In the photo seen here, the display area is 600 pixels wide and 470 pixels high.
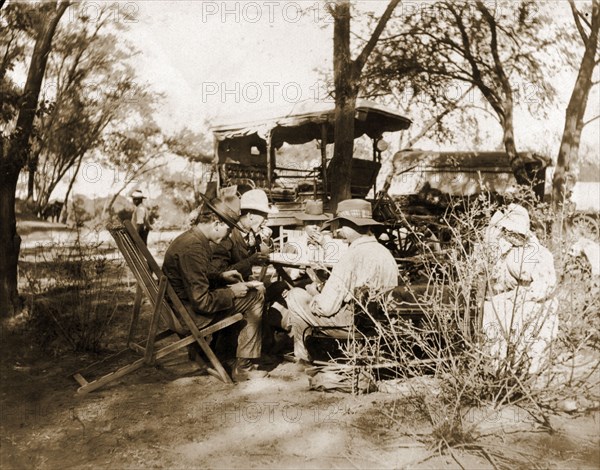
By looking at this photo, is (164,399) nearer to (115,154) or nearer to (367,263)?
(367,263)

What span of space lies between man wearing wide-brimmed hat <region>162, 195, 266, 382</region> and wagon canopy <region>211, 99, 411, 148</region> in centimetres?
759

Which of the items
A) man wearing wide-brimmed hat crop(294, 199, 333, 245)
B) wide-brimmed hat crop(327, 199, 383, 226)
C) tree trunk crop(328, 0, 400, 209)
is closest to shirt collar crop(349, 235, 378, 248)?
wide-brimmed hat crop(327, 199, 383, 226)

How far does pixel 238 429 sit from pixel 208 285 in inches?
46.5

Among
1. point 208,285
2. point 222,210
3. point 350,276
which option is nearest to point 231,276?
point 208,285

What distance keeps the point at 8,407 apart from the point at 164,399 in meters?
1.10

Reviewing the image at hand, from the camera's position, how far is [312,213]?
1098 centimetres

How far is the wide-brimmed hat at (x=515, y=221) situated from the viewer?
3.53 m

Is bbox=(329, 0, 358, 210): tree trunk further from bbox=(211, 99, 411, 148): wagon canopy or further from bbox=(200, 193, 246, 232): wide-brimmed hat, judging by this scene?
bbox=(200, 193, 246, 232): wide-brimmed hat

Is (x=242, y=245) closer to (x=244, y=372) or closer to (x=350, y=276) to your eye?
(x=244, y=372)

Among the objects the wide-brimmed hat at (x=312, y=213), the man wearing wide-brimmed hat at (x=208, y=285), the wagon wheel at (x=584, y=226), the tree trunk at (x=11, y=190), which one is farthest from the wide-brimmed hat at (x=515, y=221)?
the wide-brimmed hat at (x=312, y=213)

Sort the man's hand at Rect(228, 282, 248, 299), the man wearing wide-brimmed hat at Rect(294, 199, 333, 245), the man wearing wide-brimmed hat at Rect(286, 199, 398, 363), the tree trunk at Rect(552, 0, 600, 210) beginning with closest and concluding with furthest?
the man wearing wide-brimmed hat at Rect(286, 199, 398, 363) < the man's hand at Rect(228, 282, 248, 299) < the tree trunk at Rect(552, 0, 600, 210) < the man wearing wide-brimmed hat at Rect(294, 199, 333, 245)

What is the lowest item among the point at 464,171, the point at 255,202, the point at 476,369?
the point at 476,369

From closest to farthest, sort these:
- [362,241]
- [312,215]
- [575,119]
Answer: [362,241] → [575,119] → [312,215]

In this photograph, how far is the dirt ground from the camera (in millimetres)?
2836
